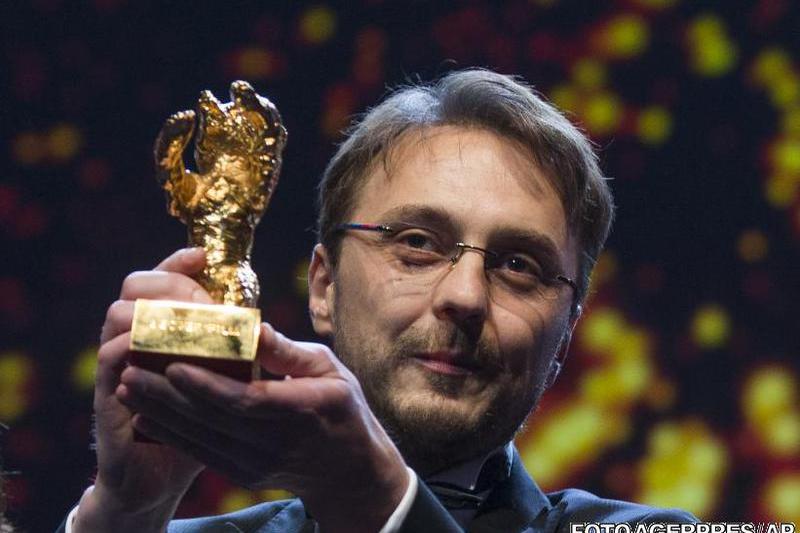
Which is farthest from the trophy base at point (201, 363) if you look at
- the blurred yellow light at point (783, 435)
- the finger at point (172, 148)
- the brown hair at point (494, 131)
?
the blurred yellow light at point (783, 435)

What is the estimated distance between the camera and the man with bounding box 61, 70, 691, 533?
4.17ft

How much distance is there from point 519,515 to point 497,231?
15.5 inches

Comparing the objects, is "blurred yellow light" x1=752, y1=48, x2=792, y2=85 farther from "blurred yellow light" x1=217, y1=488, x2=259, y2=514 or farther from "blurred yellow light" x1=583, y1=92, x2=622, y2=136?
"blurred yellow light" x1=217, y1=488, x2=259, y2=514

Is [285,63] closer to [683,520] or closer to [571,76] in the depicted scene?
[571,76]

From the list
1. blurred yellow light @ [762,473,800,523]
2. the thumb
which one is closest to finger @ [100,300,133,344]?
the thumb

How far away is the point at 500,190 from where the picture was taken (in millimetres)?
1831

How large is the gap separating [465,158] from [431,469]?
45cm

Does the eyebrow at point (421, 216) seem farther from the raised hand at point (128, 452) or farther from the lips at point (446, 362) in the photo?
the raised hand at point (128, 452)

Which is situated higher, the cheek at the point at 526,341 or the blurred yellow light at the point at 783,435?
the cheek at the point at 526,341

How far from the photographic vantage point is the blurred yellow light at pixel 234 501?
2.53 metres

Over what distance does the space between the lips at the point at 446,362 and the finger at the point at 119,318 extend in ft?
1.86

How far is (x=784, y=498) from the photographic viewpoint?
2.54 meters

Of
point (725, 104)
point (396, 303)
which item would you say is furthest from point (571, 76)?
point (396, 303)

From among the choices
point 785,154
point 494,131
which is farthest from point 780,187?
point 494,131
